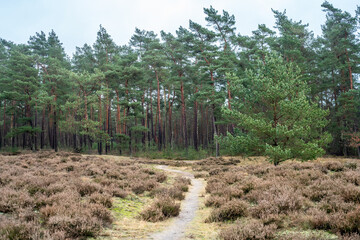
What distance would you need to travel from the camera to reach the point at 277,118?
592 inches

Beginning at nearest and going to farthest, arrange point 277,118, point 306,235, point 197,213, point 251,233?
point 306,235, point 251,233, point 197,213, point 277,118

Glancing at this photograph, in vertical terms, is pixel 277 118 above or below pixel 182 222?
above

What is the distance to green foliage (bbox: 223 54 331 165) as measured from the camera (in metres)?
13.5

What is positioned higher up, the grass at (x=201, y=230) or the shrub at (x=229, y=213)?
the shrub at (x=229, y=213)

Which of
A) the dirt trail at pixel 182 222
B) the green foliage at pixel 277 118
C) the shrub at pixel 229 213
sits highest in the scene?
the green foliage at pixel 277 118

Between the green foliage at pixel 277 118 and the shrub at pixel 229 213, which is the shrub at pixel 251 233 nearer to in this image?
the shrub at pixel 229 213

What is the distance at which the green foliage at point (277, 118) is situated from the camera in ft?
44.2

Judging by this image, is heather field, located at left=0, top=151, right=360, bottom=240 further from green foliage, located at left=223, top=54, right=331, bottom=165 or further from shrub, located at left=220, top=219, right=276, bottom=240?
green foliage, located at left=223, top=54, right=331, bottom=165

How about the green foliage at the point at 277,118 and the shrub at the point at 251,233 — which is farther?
the green foliage at the point at 277,118

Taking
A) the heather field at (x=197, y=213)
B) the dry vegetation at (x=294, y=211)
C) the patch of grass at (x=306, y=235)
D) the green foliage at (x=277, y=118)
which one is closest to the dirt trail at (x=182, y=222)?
the heather field at (x=197, y=213)

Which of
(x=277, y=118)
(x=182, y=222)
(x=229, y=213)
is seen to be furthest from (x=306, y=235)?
(x=277, y=118)

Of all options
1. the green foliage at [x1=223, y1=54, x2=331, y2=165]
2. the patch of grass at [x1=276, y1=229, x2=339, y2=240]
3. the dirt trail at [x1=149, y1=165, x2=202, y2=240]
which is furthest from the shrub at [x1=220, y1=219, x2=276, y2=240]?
the green foliage at [x1=223, y1=54, x2=331, y2=165]

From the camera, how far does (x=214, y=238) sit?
4.65m

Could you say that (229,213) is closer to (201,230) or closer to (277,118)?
(201,230)
